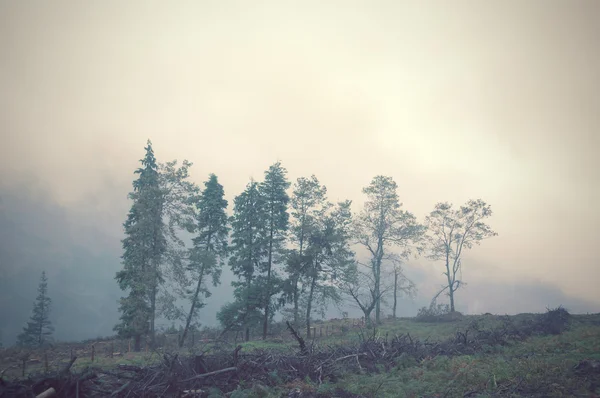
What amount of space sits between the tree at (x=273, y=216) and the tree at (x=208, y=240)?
411cm

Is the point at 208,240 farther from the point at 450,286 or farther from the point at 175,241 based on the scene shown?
the point at 450,286

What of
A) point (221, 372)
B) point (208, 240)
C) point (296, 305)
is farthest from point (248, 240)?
point (221, 372)

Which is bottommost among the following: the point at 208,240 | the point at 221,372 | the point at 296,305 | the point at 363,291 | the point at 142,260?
the point at 221,372

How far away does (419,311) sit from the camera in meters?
37.7

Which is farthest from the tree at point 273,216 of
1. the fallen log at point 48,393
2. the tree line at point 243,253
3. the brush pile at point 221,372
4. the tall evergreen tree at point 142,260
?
the fallen log at point 48,393

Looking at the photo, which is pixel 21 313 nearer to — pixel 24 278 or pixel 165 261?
pixel 24 278

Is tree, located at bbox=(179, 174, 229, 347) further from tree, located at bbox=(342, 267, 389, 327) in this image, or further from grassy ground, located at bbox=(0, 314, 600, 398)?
grassy ground, located at bbox=(0, 314, 600, 398)

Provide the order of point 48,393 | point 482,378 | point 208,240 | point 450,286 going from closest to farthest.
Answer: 1. point 48,393
2. point 482,378
3. point 208,240
4. point 450,286

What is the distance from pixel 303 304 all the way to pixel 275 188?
38.4 feet

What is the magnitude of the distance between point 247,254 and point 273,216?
4413mm

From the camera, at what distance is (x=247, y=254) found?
96.1 ft

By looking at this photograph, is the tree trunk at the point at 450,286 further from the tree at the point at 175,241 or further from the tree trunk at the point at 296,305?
the tree at the point at 175,241

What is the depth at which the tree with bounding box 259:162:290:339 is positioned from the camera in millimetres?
29216

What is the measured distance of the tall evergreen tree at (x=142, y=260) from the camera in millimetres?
24484
